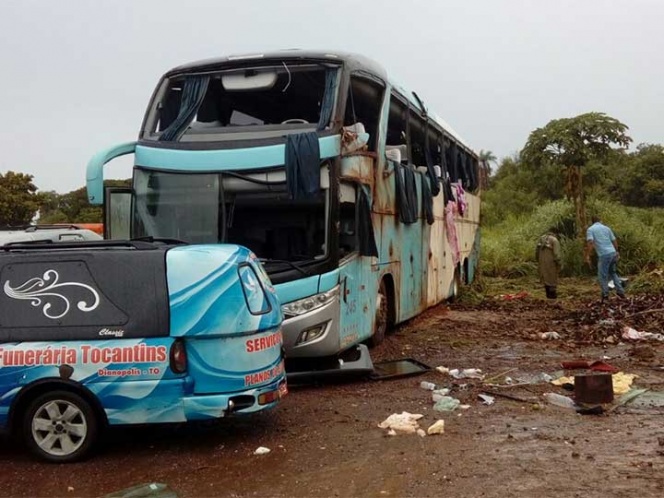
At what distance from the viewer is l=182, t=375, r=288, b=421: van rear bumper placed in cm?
570

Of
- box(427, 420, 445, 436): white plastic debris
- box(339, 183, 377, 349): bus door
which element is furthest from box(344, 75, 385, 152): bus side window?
box(427, 420, 445, 436): white plastic debris

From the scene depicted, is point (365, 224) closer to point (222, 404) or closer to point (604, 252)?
point (222, 404)

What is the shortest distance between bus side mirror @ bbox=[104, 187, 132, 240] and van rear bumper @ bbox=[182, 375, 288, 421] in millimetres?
3455

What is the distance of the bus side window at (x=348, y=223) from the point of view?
28.5 feet

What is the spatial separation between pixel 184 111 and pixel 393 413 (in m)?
4.57

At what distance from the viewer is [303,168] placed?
815 cm

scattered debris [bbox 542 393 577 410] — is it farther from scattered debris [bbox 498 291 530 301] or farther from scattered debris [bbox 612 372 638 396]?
scattered debris [bbox 498 291 530 301]

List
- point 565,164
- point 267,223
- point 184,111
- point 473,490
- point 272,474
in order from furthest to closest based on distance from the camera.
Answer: point 565,164 < point 184,111 < point 267,223 < point 272,474 < point 473,490

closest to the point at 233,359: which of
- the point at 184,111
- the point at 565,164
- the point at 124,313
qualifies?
the point at 124,313

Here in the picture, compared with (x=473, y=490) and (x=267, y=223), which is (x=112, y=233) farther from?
(x=473, y=490)

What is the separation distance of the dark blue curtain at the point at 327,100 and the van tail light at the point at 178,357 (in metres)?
3.64

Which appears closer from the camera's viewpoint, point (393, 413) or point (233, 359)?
point (233, 359)

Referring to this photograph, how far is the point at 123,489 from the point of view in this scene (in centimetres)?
514

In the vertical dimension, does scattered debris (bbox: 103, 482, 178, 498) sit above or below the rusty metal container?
below
